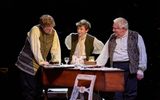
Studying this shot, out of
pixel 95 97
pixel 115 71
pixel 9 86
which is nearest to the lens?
pixel 115 71

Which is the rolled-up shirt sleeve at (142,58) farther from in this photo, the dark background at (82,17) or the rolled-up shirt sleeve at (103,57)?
the dark background at (82,17)

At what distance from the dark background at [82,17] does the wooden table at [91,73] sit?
1603 mm

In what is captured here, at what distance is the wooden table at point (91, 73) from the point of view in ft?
14.8

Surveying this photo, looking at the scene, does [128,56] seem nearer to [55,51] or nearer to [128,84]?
[128,84]

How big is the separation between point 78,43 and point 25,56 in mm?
860

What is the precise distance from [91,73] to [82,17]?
2.56 meters

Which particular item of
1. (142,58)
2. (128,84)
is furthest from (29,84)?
(142,58)

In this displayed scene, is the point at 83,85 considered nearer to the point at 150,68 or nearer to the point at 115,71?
the point at 115,71

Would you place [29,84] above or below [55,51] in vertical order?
below

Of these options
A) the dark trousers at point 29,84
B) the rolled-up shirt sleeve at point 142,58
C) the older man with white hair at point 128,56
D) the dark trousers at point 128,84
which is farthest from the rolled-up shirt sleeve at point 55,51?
the rolled-up shirt sleeve at point 142,58

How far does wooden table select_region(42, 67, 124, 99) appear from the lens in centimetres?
452

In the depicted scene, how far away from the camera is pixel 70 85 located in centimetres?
489

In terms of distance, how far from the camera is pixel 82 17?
7.07 metres

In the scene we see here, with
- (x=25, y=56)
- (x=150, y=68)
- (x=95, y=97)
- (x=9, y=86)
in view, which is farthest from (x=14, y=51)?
(x=150, y=68)
